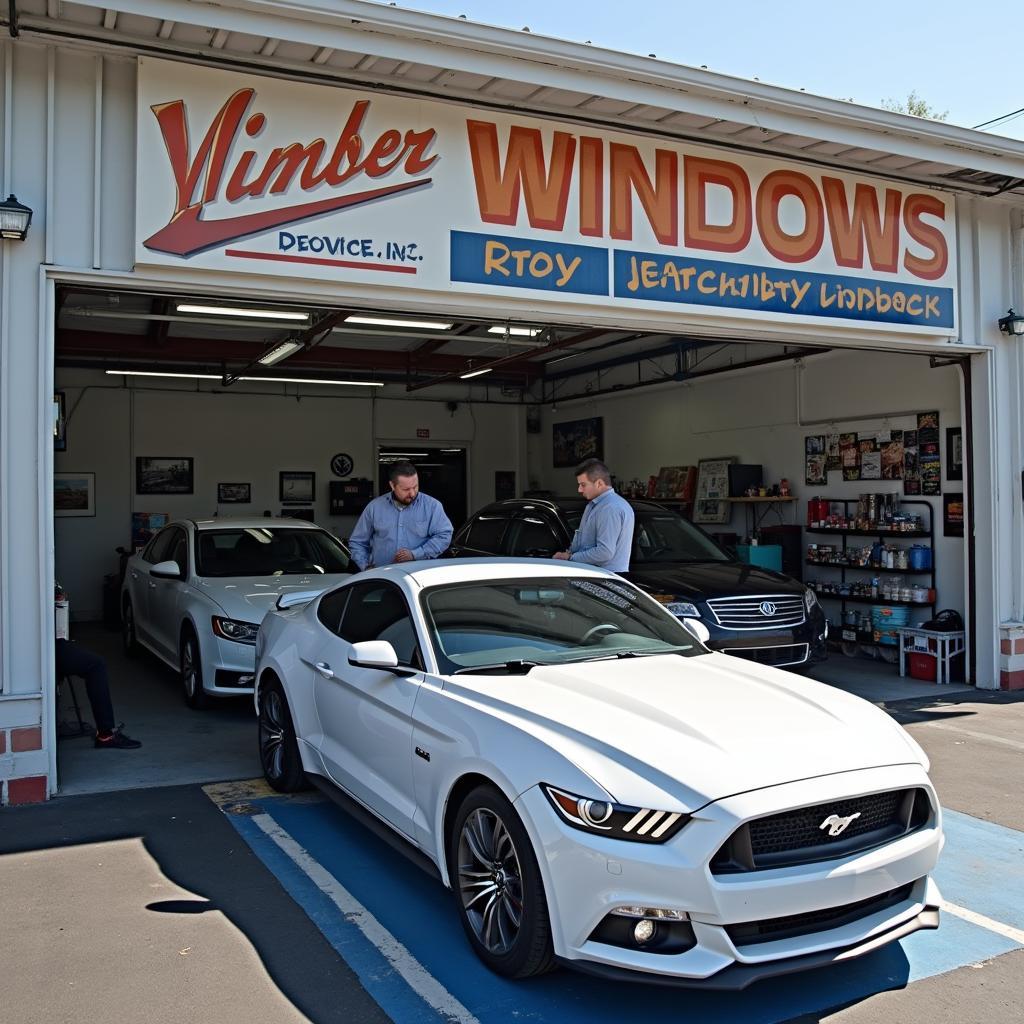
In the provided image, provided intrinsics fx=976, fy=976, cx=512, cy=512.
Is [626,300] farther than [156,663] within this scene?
No

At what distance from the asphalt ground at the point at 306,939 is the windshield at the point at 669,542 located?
13.5ft

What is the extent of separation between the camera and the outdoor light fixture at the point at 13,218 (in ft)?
17.8

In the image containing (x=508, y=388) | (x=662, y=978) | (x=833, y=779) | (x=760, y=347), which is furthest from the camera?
(x=508, y=388)

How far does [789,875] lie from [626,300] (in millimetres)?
4976

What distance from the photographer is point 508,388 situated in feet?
59.9

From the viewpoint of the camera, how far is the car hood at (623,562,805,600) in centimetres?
816

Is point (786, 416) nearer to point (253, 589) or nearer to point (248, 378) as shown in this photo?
point (253, 589)

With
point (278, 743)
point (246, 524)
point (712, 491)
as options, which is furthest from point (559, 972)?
point (712, 491)

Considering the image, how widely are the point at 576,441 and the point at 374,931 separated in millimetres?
13766

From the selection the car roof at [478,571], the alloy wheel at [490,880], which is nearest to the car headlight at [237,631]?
the car roof at [478,571]

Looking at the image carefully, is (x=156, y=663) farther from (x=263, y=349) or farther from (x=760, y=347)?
(x=760, y=347)

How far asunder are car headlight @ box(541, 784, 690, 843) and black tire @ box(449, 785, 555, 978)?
→ 0.24 meters

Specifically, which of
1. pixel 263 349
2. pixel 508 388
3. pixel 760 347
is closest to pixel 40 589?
pixel 263 349

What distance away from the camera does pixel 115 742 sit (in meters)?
6.75
